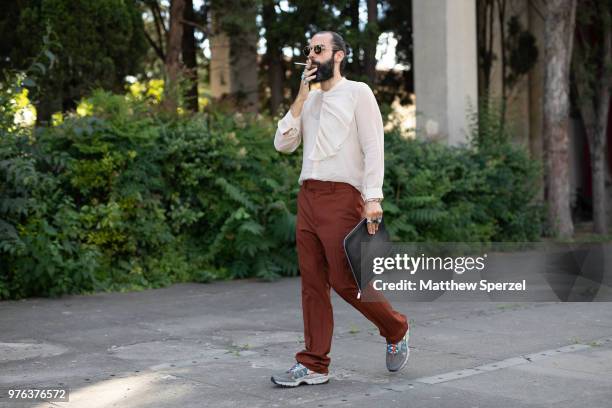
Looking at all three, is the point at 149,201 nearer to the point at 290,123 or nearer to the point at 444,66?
the point at 290,123

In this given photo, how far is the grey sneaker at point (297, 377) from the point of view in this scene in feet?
19.6

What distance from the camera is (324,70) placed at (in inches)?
241

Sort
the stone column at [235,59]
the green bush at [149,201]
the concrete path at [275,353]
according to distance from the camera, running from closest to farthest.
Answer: the concrete path at [275,353]
the green bush at [149,201]
the stone column at [235,59]

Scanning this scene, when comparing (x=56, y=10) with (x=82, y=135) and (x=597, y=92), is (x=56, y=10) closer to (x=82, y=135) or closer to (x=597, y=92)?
(x=82, y=135)

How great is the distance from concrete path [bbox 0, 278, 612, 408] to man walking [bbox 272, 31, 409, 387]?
0.34 m

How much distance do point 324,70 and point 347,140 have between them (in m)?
0.47

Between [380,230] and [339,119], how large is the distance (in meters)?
0.75

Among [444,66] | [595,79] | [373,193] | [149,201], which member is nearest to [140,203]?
[149,201]

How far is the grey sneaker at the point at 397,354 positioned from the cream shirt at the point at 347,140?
1045mm

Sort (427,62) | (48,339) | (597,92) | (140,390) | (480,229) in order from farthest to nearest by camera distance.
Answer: (597,92)
(427,62)
(480,229)
(48,339)
(140,390)

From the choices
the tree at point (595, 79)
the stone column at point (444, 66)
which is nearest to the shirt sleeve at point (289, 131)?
the stone column at point (444, 66)

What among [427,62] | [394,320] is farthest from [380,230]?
[427,62]

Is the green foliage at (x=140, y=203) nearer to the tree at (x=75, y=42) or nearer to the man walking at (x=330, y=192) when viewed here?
the man walking at (x=330, y=192)

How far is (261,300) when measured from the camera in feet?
33.5
